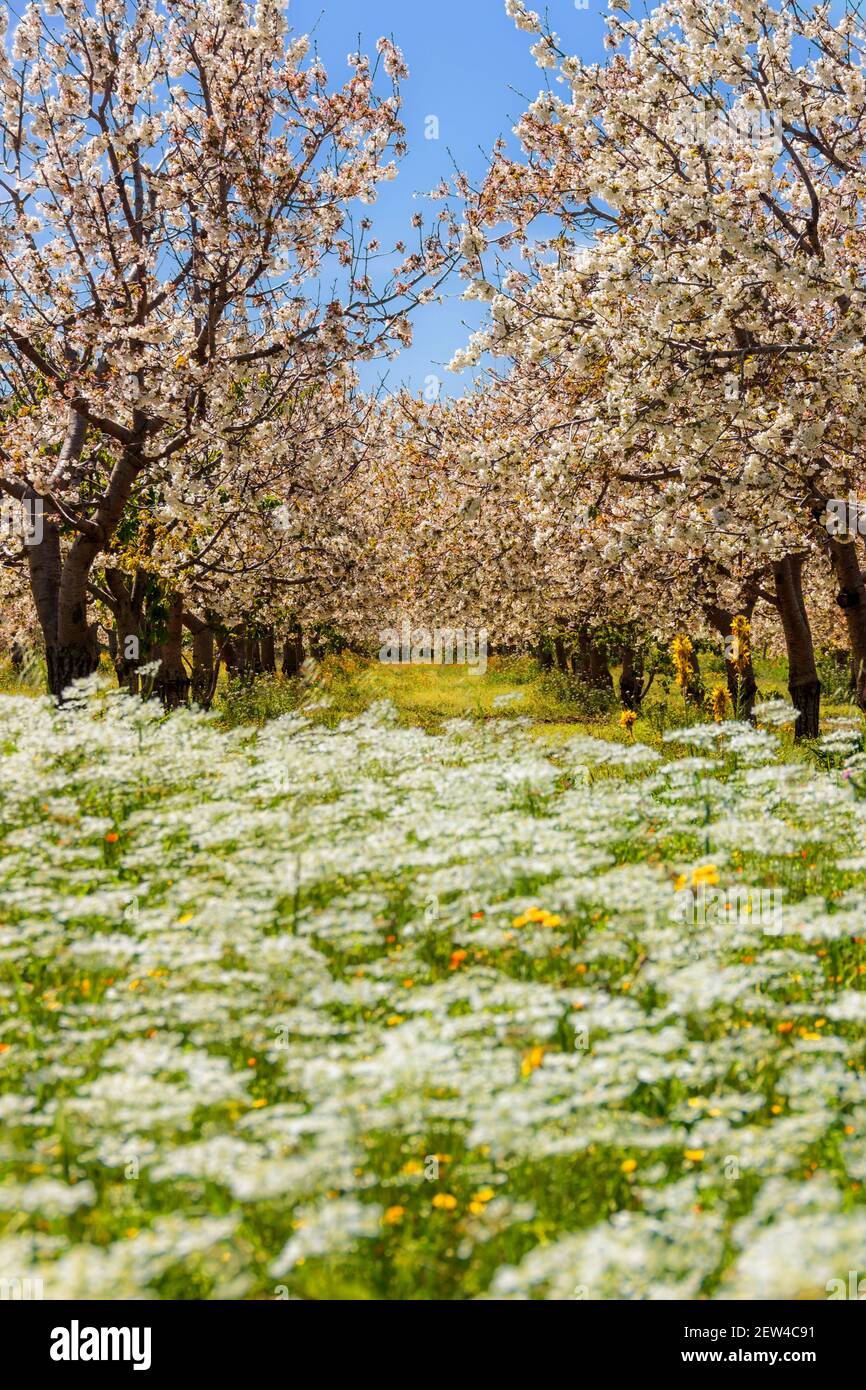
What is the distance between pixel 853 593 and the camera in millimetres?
12734

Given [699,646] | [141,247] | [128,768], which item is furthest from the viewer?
[699,646]

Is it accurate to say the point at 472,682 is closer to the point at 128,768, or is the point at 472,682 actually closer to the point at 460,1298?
the point at 128,768

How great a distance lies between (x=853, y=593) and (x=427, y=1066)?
446 inches

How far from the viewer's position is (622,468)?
14.0m

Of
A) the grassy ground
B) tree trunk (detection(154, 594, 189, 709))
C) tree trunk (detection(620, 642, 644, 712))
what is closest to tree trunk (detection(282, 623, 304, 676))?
the grassy ground

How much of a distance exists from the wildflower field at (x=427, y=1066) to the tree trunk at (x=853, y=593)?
270 inches

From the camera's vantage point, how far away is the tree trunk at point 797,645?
1476cm

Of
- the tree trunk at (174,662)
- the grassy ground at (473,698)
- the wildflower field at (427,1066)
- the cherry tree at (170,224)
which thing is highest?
the cherry tree at (170,224)

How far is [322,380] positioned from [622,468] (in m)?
4.61

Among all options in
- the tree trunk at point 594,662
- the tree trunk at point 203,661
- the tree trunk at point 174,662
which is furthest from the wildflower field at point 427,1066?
the tree trunk at point 594,662

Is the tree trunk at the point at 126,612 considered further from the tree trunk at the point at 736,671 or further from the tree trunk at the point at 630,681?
the tree trunk at the point at 630,681

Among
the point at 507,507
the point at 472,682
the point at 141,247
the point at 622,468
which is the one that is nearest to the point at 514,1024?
the point at 141,247

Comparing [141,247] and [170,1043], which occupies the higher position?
[141,247]
